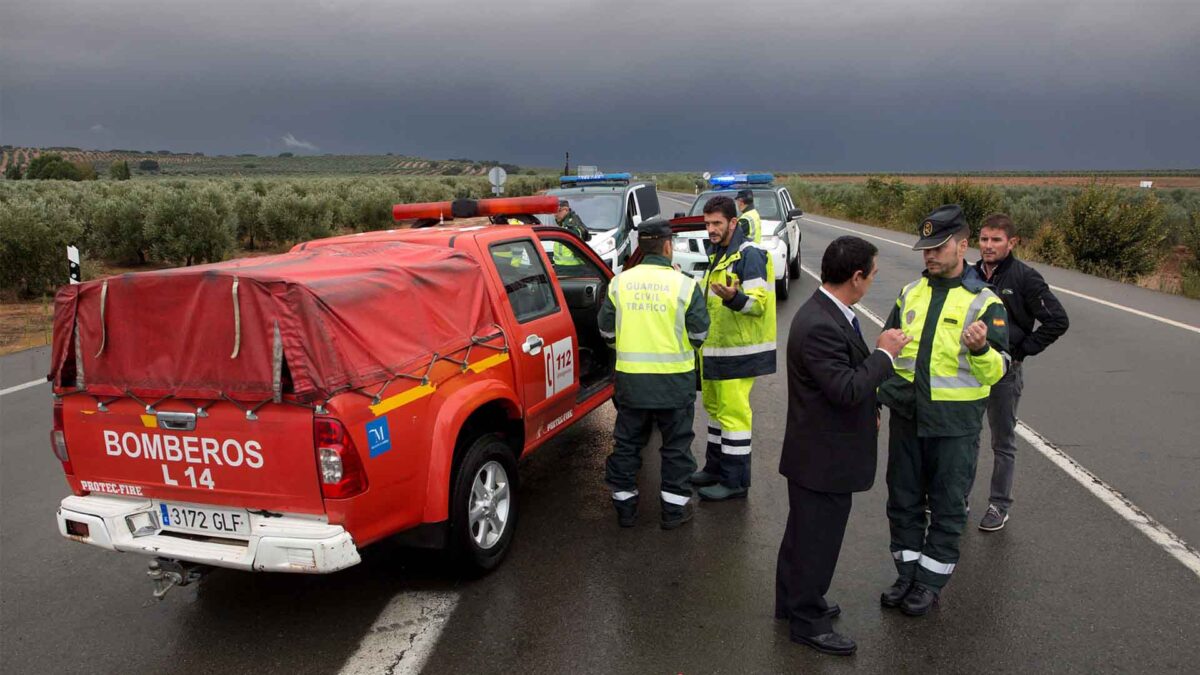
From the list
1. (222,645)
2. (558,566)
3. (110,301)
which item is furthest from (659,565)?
(110,301)

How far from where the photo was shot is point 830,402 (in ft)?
11.0

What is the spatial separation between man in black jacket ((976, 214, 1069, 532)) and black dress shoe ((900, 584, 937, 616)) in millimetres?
1113

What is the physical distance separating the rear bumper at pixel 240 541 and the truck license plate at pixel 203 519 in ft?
0.13

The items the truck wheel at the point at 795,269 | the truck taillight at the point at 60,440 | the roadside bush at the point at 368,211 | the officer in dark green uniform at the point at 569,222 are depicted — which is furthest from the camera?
the roadside bush at the point at 368,211

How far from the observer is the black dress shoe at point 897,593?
3.88 meters

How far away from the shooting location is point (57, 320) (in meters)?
3.70

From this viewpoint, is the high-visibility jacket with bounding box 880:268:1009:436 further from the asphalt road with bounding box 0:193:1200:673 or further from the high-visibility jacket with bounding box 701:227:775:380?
the high-visibility jacket with bounding box 701:227:775:380

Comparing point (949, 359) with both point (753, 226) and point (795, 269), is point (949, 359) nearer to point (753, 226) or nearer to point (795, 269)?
point (753, 226)

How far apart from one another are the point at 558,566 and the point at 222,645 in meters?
1.70

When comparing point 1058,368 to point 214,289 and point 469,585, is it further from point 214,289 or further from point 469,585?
point 214,289

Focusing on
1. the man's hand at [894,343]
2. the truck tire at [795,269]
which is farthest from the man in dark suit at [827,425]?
the truck tire at [795,269]

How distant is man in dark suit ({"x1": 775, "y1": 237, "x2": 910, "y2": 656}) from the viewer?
325cm

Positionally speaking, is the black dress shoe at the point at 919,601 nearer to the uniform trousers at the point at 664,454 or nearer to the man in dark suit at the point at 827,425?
the man in dark suit at the point at 827,425

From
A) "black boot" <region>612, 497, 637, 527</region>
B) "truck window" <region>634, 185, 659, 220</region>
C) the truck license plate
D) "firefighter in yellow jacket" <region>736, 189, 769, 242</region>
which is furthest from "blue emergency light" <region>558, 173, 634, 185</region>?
the truck license plate
